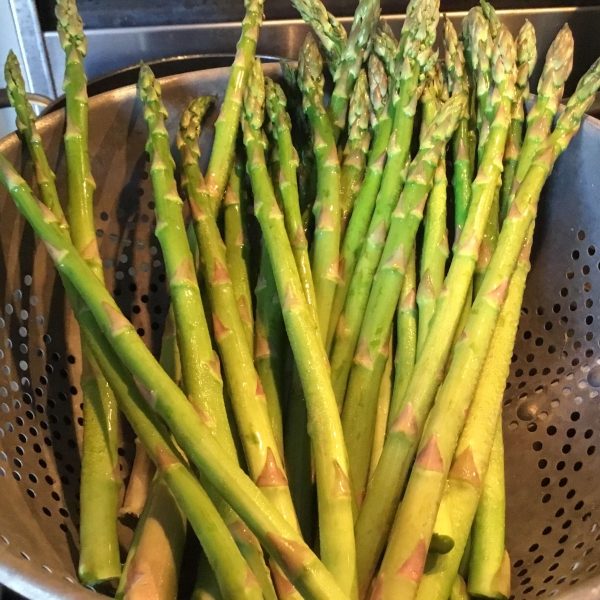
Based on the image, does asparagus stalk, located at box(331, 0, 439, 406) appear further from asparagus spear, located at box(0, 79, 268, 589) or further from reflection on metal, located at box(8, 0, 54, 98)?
reflection on metal, located at box(8, 0, 54, 98)

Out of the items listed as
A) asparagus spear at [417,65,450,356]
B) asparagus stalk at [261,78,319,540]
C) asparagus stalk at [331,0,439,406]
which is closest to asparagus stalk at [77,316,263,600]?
asparagus stalk at [261,78,319,540]

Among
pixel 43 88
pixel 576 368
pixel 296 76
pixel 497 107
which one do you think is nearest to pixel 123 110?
pixel 296 76

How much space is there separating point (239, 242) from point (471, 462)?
45cm

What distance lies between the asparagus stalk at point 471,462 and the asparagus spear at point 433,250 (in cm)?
9

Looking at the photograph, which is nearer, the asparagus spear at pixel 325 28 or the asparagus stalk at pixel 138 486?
the asparagus stalk at pixel 138 486

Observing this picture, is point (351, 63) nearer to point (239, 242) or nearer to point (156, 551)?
point (239, 242)

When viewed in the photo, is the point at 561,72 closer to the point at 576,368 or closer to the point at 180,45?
the point at 576,368

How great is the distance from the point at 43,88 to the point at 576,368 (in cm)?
120

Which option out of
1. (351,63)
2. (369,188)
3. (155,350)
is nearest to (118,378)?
(155,350)

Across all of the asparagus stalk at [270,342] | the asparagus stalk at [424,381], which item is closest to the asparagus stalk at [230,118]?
the asparagus stalk at [270,342]

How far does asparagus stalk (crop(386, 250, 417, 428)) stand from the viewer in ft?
2.46

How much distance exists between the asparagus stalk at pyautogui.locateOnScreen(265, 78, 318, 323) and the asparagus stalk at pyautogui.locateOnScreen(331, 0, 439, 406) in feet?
0.18

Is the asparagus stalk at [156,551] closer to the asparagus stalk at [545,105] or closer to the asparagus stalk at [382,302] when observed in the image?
the asparagus stalk at [382,302]

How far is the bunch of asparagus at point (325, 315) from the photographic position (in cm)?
60
